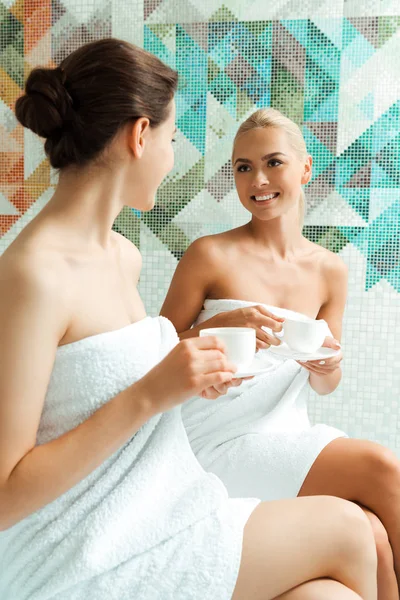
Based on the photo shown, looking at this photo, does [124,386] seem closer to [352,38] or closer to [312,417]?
[312,417]

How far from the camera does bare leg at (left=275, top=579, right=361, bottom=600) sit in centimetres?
108

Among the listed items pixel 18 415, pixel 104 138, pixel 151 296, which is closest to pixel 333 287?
pixel 151 296

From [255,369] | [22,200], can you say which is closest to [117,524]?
[255,369]

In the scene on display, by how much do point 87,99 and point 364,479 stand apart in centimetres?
113

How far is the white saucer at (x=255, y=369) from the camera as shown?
4.14ft

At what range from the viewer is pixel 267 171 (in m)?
2.09

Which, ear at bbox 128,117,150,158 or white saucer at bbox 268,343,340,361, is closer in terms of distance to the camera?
ear at bbox 128,117,150,158

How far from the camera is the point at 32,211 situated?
3.05m

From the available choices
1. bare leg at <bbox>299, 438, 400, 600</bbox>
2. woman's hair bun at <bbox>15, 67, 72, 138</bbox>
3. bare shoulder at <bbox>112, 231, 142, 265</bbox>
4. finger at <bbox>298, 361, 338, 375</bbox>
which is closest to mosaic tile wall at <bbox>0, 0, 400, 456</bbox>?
finger at <bbox>298, 361, 338, 375</bbox>

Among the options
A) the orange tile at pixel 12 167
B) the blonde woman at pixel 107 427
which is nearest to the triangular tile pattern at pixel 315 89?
the orange tile at pixel 12 167

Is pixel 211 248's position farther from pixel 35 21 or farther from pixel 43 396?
pixel 35 21

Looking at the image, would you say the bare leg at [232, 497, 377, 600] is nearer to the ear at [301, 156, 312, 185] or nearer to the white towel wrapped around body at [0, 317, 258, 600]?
the white towel wrapped around body at [0, 317, 258, 600]

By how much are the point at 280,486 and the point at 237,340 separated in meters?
0.63

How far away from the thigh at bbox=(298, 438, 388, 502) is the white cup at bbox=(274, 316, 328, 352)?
0.32 meters
